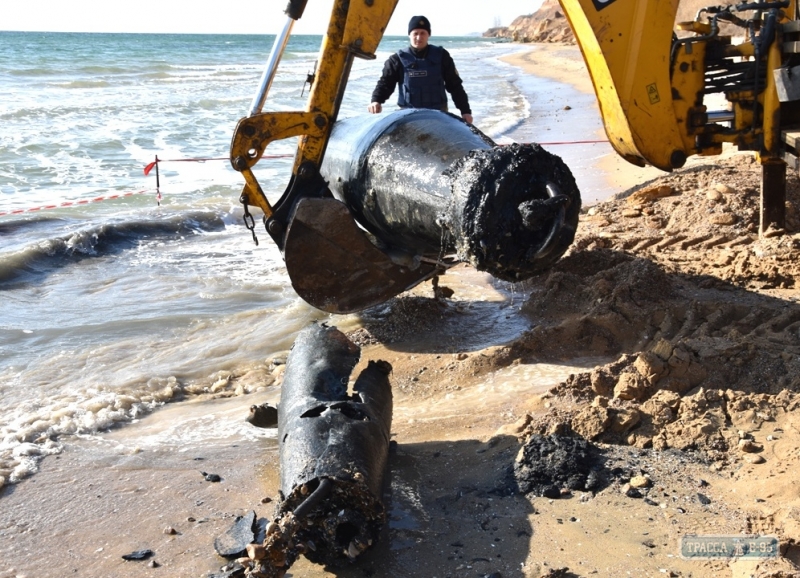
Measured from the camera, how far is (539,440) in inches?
148

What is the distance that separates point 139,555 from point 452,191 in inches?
76.9

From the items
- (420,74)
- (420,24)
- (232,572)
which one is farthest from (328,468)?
(420,24)

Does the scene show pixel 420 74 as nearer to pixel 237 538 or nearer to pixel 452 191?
pixel 452 191

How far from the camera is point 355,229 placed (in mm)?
4531

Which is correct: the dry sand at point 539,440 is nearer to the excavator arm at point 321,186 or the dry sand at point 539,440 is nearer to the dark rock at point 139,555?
the dark rock at point 139,555

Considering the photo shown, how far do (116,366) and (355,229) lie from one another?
2258mm

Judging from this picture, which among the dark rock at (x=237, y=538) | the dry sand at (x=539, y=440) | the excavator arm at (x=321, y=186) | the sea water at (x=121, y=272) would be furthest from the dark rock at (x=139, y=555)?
the excavator arm at (x=321, y=186)

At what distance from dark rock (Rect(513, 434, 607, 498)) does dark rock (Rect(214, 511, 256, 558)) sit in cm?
112

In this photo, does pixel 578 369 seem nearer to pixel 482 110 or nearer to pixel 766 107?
pixel 766 107

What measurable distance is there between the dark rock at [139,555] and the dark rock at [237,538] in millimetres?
276

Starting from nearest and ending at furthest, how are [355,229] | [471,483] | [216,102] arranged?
[471,483], [355,229], [216,102]

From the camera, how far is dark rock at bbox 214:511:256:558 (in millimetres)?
3342

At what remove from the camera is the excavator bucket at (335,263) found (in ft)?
14.8

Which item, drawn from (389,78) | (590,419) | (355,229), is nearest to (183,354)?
(355,229)
